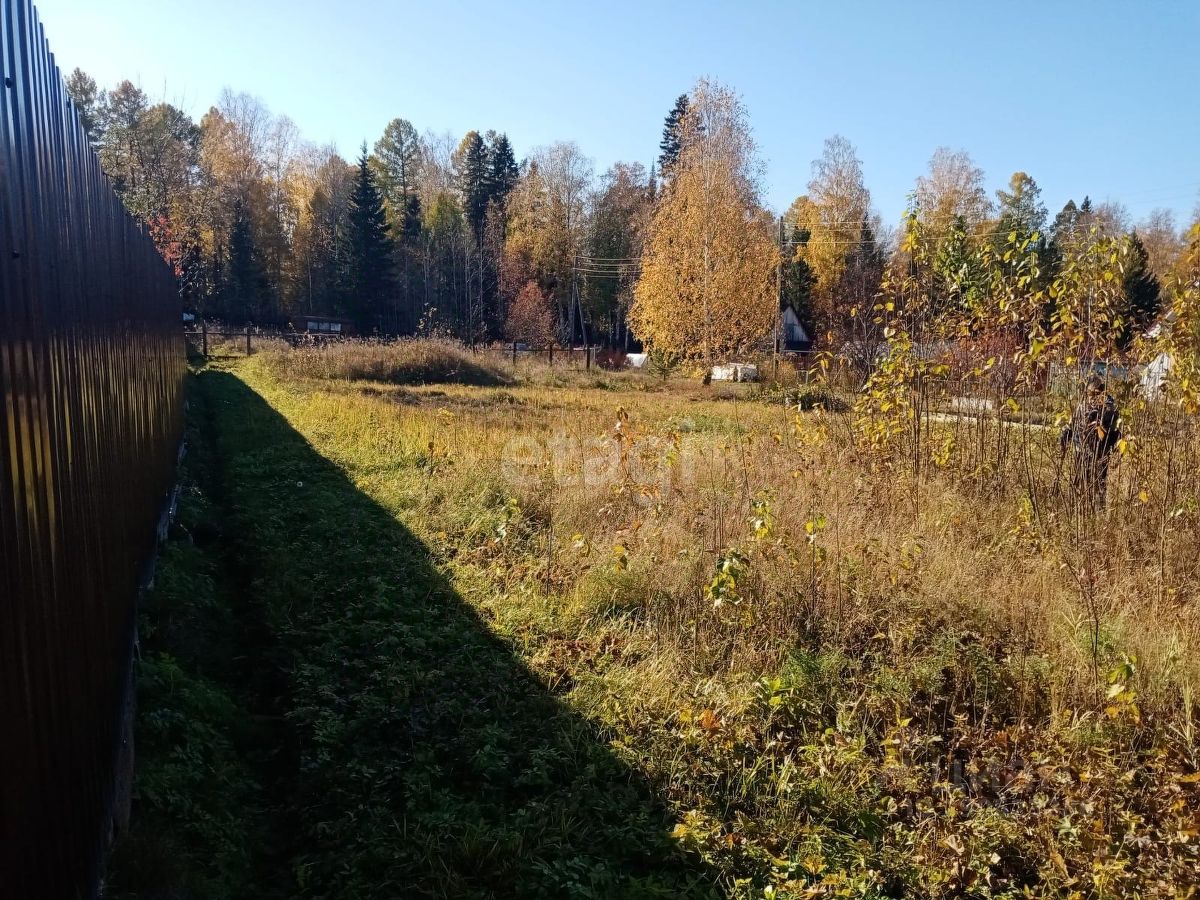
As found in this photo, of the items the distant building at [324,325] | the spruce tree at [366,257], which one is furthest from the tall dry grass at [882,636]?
the spruce tree at [366,257]

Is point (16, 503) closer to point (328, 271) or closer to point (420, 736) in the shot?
point (420, 736)

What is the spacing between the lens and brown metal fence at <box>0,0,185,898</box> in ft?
5.98

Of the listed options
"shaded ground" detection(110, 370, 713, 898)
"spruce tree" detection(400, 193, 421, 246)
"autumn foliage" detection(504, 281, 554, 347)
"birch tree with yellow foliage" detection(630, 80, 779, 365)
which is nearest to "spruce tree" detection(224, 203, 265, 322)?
"spruce tree" detection(400, 193, 421, 246)

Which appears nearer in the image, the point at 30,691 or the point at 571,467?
the point at 30,691

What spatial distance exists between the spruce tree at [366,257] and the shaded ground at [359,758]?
136 feet

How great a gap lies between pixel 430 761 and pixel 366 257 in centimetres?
4485

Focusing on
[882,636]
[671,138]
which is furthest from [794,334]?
[882,636]

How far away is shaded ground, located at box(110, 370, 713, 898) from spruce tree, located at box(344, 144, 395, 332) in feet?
136

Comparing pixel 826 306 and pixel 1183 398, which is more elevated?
pixel 826 306

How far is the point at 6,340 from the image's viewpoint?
72.6 inches

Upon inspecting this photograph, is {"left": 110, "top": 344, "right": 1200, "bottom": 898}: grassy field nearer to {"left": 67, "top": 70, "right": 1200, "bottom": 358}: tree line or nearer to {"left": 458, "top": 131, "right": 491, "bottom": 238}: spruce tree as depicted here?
{"left": 67, "top": 70, "right": 1200, "bottom": 358}: tree line

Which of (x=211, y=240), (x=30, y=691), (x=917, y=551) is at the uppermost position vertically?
(x=211, y=240)

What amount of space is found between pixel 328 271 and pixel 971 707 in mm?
49335

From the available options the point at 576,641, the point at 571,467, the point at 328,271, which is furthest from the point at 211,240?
the point at 576,641
